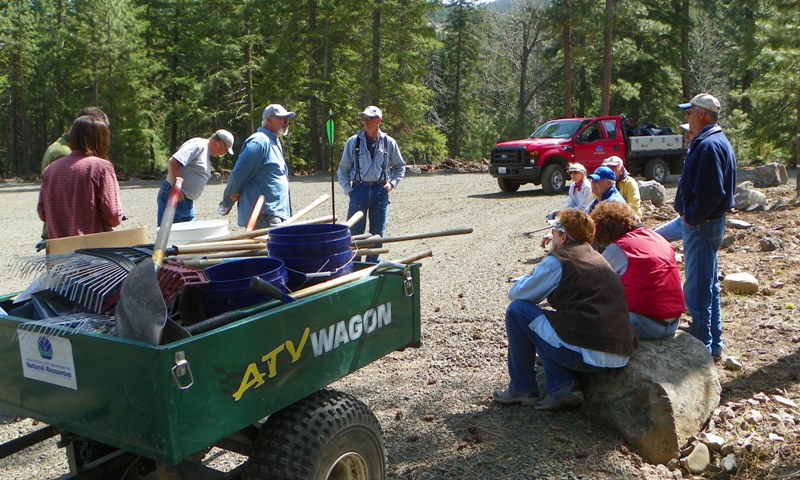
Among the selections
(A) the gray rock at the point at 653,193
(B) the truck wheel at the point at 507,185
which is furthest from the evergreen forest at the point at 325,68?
(A) the gray rock at the point at 653,193

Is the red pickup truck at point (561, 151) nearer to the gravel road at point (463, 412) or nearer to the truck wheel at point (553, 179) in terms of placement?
the truck wheel at point (553, 179)

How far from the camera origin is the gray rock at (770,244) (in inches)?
371

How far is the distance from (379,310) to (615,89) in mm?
34384

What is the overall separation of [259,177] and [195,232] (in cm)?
174

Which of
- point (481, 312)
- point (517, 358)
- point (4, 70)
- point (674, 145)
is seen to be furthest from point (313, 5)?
point (517, 358)

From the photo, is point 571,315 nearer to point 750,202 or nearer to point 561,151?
point 750,202

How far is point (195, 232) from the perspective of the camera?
443 cm

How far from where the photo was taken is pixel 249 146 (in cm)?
598

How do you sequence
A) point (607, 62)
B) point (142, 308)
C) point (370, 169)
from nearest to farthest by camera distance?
point (142, 308) → point (370, 169) → point (607, 62)

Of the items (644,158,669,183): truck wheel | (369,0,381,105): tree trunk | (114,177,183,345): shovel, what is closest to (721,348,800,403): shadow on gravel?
(114,177,183,345): shovel

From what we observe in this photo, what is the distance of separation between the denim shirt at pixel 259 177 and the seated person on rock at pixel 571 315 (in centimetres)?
252

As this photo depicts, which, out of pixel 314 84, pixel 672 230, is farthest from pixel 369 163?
pixel 314 84

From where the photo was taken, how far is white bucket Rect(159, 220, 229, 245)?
4359 millimetres

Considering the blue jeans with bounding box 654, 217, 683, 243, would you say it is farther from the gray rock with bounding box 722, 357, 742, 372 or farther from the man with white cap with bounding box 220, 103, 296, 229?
the man with white cap with bounding box 220, 103, 296, 229
